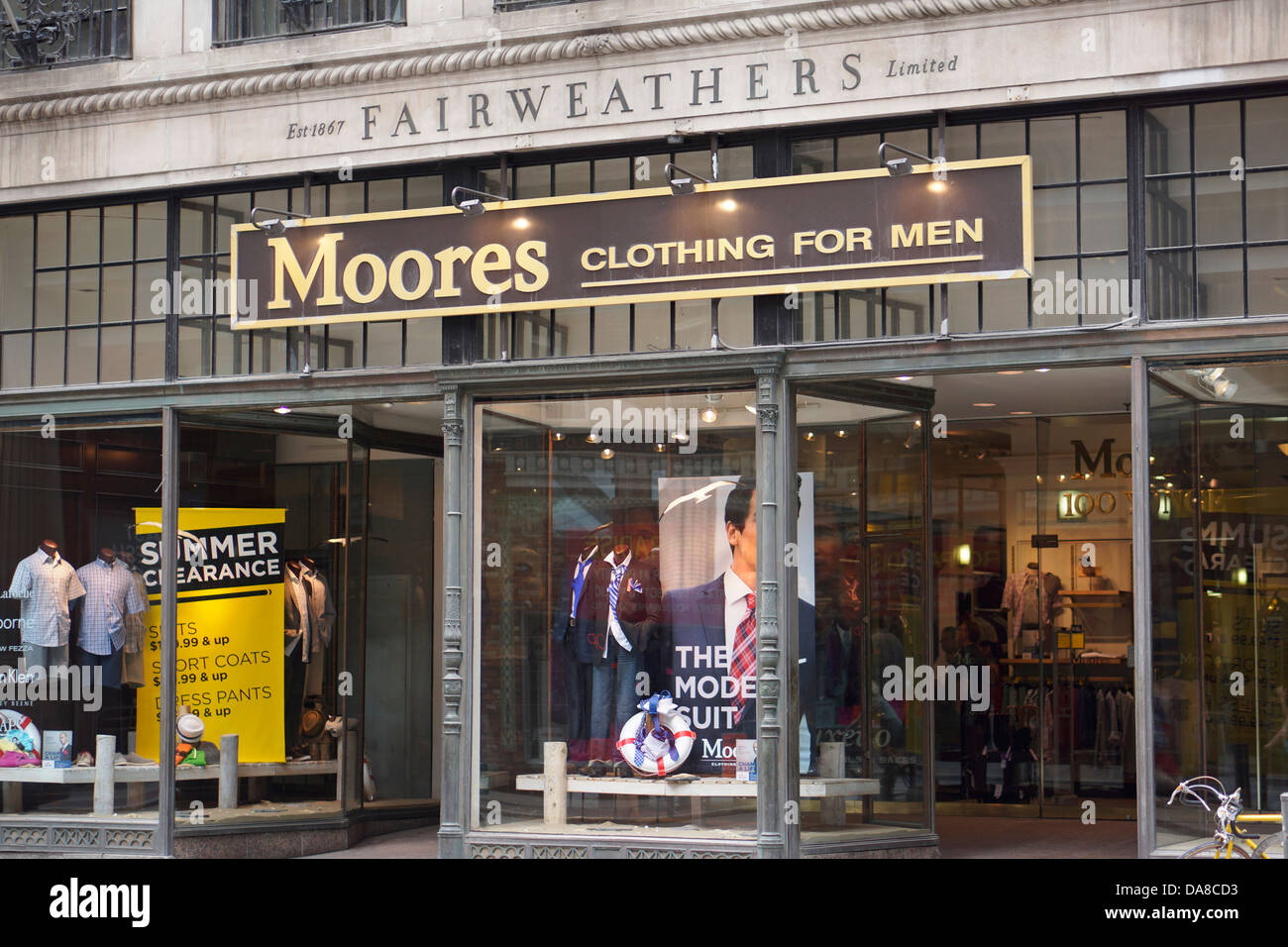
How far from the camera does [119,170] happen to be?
1309cm

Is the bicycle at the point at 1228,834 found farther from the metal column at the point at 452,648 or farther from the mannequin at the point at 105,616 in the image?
the mannequin at the point at 105,616

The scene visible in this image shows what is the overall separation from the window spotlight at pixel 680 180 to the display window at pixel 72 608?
5063mm

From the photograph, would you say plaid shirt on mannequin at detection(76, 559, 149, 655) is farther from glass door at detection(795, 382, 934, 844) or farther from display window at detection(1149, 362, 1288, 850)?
display window at detection(1149, 362, 1288, 850)

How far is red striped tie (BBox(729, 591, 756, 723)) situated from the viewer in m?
11.5

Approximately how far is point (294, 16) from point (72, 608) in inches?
210

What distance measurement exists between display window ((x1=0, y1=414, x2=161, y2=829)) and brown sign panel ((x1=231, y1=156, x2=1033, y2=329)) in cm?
198

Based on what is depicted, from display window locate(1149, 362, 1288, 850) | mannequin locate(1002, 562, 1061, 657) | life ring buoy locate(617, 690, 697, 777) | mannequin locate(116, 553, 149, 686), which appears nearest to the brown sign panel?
display window locate(1149, 362, 1288, 850)

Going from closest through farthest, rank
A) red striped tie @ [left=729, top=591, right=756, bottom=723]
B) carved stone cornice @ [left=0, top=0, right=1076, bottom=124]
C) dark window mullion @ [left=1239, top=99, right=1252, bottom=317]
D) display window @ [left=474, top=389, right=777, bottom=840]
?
dark window mullion @ [left=1239, top=99, right=1252, bottom=317], carved stone cornice @ [left=0, top=0, right=1076, bottom=124], red striped tie @ [left=729, top=591, right=756, bottom=723], display window @ [left=474, top=389, right=777, bottom=840]

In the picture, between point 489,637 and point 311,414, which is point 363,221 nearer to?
point 311,414

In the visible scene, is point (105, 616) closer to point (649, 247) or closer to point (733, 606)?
point (733, 606)

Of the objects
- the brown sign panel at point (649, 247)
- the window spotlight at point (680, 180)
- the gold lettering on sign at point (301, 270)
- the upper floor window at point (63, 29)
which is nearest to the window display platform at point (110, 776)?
the brown sign panel at point (649, 247)

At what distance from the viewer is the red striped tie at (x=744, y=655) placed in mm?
11453

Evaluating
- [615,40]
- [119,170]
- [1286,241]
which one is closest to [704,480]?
[615,40]

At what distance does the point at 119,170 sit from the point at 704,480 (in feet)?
18.4
